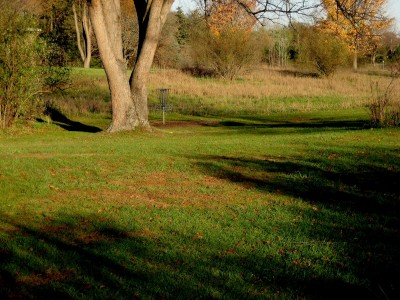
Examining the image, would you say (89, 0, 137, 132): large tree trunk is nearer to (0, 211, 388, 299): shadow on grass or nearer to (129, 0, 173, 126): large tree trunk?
(129, 0, 173, 126): large tree trunk

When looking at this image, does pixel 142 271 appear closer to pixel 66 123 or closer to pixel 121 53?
pixel 121 53

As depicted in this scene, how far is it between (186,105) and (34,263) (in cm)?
2893

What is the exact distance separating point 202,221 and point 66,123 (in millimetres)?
19346

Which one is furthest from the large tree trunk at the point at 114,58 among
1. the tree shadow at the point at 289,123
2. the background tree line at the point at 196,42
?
the tree shadow at the point at 289,123

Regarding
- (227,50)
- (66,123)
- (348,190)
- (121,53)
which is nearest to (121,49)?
(121,53)

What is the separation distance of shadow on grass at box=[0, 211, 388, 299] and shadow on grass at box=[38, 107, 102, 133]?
16228mm

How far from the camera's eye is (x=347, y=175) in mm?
10594

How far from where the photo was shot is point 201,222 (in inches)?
289

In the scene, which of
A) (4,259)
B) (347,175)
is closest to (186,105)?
(347,175)

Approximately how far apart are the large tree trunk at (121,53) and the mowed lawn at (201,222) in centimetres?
494

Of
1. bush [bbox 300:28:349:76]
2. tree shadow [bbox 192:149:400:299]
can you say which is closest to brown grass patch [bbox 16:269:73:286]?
tree shadow [bbox 192:149:400:299]

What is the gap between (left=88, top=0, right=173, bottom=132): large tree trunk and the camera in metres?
18.6

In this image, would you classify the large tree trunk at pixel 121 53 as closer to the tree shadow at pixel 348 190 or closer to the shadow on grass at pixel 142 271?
the tree shadow at pixel 348 190

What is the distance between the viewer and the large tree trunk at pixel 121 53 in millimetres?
18641
